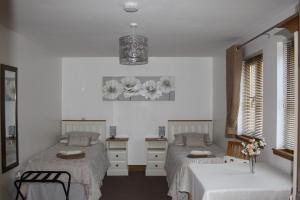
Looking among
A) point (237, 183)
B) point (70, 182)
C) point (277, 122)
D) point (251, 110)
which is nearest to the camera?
point (237, 183)

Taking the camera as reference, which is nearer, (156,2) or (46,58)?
(156,2)

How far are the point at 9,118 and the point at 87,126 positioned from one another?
2235 mm

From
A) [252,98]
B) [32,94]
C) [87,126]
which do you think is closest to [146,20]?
[252,98]

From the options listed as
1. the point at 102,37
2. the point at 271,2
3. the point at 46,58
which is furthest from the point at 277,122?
the point at 46,58

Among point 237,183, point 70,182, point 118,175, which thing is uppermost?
point 237,183

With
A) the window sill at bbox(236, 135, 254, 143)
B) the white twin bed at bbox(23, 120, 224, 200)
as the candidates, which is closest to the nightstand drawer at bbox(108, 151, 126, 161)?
the white twin bed at bbox(23, 120, 224, 200)

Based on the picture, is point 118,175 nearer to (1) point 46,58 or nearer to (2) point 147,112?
(2) point 147,112

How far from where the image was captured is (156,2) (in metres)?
2.59

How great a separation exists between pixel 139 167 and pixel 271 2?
13.3 feet

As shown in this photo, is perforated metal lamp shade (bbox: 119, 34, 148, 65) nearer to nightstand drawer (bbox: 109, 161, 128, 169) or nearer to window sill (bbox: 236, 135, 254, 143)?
window sill (bbox: 236, 135, 254, 143)

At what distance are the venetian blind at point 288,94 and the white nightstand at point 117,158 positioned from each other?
3.09m

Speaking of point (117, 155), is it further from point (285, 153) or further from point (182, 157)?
point (285, 153)

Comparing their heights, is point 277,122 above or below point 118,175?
above

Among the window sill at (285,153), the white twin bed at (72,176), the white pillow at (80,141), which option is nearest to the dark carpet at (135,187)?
the white twin bed at (72,176)
